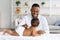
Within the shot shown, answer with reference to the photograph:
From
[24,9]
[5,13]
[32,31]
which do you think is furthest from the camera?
[5,13]

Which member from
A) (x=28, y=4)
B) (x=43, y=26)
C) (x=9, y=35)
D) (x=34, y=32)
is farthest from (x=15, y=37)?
(x=28, y=4)

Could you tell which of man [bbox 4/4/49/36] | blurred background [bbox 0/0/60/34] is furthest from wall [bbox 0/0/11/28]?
man [bbox 4/4/49/36]

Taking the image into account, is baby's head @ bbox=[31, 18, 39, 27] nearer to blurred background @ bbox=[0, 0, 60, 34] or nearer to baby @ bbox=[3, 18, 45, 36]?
baby @ bbox=[3, 18, 45, 36]

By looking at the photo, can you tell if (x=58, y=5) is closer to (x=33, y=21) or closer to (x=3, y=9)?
(x=3, y=9)

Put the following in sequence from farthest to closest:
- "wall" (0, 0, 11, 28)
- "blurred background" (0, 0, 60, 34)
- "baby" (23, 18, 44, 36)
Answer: "wall" (0, 0, 11, 28)
"blurred background" (0, 0, 60, 34)
"baby" (23, 18, 44, 36)

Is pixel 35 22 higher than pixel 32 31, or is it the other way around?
pixel 35 22

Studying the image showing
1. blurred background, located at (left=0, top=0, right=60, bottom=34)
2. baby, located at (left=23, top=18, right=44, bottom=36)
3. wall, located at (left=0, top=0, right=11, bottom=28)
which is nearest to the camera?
baby, located at (left=23, top=18, right=44, bottom=36)

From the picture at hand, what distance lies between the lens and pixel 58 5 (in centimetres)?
539

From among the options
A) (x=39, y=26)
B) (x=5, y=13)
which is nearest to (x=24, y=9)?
(x=5, y=13)

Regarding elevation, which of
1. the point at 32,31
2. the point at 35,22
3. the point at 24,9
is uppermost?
Answer: the point at 24,9

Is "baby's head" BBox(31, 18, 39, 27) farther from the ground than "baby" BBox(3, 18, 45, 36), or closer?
farther from the ground

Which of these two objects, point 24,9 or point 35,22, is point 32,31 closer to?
point 35,22

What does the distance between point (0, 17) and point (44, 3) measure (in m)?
1.67

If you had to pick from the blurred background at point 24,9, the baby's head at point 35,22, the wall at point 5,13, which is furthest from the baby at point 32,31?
the wall at point 5,13
